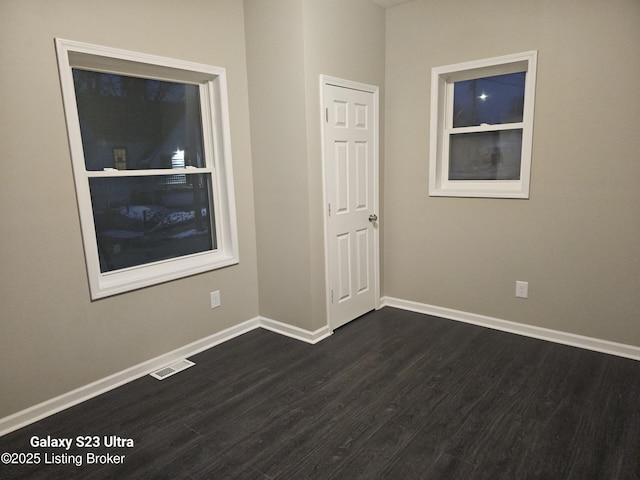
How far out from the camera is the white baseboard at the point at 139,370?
2.34 meters

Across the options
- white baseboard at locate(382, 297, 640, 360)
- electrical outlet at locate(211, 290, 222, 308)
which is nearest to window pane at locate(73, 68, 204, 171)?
electrical outlet at locate(211, 290, 222, 308)

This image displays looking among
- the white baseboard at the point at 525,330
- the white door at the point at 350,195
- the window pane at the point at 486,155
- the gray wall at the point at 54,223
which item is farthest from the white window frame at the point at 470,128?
the gray wall at the point at 54,223

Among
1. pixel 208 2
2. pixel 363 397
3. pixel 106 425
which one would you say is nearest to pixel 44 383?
pixel 106 425

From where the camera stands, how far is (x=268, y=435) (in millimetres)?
2207

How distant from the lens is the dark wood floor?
6.46 ft

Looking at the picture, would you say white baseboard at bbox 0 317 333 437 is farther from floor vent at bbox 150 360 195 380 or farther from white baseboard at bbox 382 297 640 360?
white baseboard at bbox 382 297 640 360

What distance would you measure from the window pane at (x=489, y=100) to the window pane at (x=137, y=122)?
2.20 metres

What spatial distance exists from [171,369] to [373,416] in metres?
1.48

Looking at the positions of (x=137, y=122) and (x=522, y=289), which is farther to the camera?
(x=522, y=289)

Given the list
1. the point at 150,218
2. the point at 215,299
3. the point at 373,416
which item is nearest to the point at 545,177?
the point at 373,416

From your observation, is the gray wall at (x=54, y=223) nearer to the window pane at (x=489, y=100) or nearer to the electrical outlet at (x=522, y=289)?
the window pane at (x=489, y=100)

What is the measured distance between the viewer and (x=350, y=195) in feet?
11.5

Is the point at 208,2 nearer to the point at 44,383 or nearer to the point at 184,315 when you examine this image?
the point at 184,315

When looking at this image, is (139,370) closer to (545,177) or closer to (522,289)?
(522,289)
